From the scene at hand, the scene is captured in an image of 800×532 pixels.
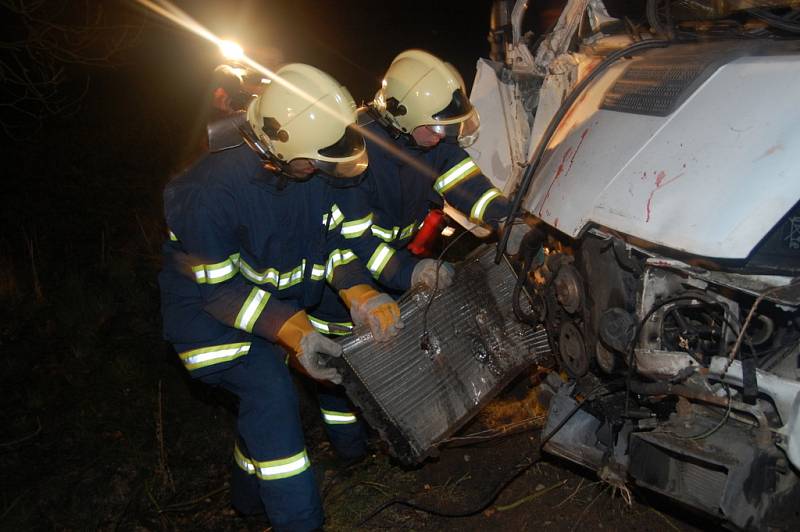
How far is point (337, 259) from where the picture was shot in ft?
11.0

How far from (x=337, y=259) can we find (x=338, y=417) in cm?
100

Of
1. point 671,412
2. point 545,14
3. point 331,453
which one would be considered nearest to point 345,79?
point 545,14

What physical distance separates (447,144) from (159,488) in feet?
8.89

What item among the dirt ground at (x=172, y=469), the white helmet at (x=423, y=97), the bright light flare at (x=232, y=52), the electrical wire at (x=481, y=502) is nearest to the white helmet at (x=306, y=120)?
the white helmet at (x=423, y=97)

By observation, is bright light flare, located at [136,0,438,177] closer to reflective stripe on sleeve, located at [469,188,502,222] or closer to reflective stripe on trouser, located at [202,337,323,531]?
reflective stripe on sleeve, located at [469,188,502,222]

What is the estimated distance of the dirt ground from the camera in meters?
3.21

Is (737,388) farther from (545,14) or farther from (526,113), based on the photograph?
(545,14)

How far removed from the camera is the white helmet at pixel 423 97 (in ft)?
11.0

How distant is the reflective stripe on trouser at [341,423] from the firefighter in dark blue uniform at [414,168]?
1.34 feet

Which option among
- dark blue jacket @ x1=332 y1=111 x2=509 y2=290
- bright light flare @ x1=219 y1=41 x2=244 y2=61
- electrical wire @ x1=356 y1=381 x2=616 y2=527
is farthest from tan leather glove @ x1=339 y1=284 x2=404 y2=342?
bright light flare @ x1=219 y1=41 x2=244 y2=61

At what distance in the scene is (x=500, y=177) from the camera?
389cm

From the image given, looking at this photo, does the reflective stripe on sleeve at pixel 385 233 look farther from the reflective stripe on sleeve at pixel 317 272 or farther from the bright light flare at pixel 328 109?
the reflective stripe on sleeve at pixel 317 272

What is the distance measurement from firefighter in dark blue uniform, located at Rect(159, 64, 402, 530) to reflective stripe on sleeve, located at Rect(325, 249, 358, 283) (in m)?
0.30

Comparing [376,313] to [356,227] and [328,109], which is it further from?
[328,109]
